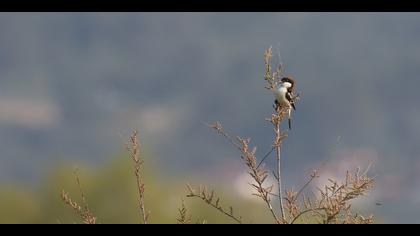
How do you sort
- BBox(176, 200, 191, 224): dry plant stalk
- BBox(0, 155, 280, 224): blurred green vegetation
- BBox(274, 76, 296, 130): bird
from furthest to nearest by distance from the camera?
1. BBox(0, 155, 280, 224): blurred green vegetation
2. BBox(274, 76, 296, 130): bird
3. BBox(176, 200, 191, 224): dry plant stalk

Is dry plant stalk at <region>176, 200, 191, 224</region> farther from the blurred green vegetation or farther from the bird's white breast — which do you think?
the blurred green vegetation

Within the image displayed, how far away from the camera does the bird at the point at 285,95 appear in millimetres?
7176

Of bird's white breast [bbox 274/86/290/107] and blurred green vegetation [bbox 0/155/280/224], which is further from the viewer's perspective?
blurred green vegetation [bbox 0/155/280/224]

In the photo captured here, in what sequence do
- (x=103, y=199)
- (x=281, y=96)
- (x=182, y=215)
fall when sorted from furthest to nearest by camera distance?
(x=103, y=199), (x=281, y=96), (x=182, y=215)

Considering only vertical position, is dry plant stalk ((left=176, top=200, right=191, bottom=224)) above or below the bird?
below

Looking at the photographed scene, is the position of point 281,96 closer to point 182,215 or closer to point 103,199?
point 182,215

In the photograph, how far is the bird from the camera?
7.18 m

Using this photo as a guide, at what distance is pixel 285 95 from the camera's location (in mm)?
7711

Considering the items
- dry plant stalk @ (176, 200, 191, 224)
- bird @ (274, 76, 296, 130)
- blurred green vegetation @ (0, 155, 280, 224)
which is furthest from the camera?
blurred green vegetation @ (0, 155, 280, 224)

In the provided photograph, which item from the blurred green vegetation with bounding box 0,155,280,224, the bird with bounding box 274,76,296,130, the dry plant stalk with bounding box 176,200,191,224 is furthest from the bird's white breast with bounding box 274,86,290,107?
the blurred green vegetation with bounding box 0,155,280,224

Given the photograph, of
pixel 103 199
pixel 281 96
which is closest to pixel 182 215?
pixel 281 96

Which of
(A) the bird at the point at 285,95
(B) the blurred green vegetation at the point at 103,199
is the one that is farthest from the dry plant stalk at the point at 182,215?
(B) the blurred green vegetation at the point at 103,199

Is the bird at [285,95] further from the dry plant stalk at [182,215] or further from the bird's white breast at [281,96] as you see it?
the dry plant stalk at [182,215]
